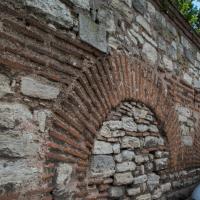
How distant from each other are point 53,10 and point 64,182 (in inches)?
49.7

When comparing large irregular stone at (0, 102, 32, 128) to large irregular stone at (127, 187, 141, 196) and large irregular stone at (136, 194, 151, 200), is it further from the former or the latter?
large irregular stone at (136, 194, 151, 200)

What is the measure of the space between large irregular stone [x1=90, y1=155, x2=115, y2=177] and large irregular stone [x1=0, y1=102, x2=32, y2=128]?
2.74 feet

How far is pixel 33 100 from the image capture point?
207 centimetres

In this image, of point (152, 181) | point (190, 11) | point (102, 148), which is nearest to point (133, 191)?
point (152, 181)

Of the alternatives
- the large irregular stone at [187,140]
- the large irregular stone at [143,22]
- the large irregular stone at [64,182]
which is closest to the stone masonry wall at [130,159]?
the large irregular stone at [64,182]

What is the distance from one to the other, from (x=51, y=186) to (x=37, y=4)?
4.14 feet

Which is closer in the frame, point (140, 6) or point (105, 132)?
point (105, 132)

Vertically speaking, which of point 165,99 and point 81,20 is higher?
point 81,20

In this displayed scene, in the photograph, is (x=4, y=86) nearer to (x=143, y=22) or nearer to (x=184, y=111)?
(x=143, y=22)

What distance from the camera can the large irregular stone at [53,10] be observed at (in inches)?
83.7

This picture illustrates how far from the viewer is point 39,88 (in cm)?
212

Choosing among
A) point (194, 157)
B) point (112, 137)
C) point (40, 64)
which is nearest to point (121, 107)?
point (112, 137)

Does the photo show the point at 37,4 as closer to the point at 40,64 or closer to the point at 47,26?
the point at 47,26

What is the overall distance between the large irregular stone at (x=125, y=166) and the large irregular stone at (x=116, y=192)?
0.17m
